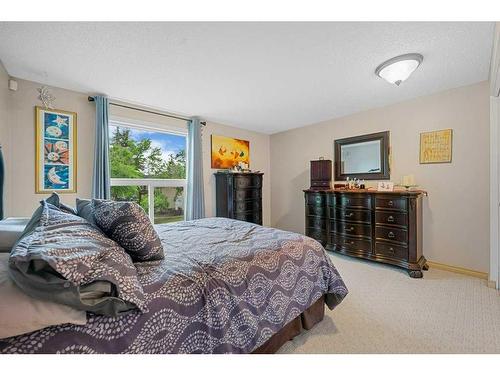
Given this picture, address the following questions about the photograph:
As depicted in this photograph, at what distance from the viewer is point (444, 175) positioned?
2863 millimetres

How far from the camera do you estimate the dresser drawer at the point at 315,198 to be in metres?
3.63

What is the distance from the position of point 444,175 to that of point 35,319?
155 inches

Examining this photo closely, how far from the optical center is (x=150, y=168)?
349 cm

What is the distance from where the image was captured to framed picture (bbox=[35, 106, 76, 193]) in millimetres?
2492

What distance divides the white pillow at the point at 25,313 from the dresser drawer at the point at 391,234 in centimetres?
321

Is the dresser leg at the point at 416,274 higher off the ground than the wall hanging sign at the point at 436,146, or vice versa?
the wall hanging sign at the point at 436,146

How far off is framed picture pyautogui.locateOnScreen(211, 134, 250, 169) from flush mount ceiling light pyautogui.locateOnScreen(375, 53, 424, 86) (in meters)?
2.74

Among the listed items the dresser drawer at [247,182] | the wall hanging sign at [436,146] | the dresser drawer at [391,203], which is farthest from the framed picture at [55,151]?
the wall hanging sign at [436,146]

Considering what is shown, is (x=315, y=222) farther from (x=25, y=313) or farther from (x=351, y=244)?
(x=25, y=313)

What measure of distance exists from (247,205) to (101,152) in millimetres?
2366

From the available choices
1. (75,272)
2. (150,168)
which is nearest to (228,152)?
(150,168)

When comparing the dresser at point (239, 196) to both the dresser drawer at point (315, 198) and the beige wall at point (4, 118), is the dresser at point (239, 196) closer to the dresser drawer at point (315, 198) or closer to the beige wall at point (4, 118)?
the dresser drawer at point (315, 198)
